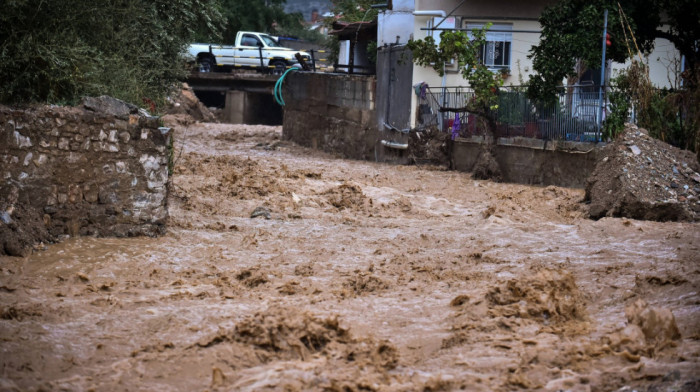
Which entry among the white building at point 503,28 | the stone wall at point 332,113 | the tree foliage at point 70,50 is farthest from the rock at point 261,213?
the stone wall at point 332,113

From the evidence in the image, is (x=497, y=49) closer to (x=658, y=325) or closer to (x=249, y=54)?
(x=658, y=325)

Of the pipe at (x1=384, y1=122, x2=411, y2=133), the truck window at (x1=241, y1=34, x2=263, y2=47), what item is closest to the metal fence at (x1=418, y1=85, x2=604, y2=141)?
the pipe at (x1=384, y1=122, x2=411, y2=133)

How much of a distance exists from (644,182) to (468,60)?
713 cm

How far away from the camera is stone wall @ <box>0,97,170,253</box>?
333 inches

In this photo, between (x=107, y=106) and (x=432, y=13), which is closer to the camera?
(x=107, y=106)

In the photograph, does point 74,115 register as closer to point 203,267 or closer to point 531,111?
point 203,267

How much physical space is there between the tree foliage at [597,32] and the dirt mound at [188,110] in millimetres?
19706

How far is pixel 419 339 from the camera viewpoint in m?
5.96

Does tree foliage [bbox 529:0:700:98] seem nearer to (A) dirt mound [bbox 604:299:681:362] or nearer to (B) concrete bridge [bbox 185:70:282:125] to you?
(A) dirt mound [bbox 604:299:681:362]

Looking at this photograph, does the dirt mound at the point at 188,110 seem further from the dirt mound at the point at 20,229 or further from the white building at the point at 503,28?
the dirt mound at the point at 20,229

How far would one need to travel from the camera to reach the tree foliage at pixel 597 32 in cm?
1501

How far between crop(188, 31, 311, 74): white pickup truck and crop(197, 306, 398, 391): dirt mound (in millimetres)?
30305

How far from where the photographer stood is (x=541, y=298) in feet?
21.3

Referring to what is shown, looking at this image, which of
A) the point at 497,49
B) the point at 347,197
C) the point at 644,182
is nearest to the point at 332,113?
the point at 497,49
